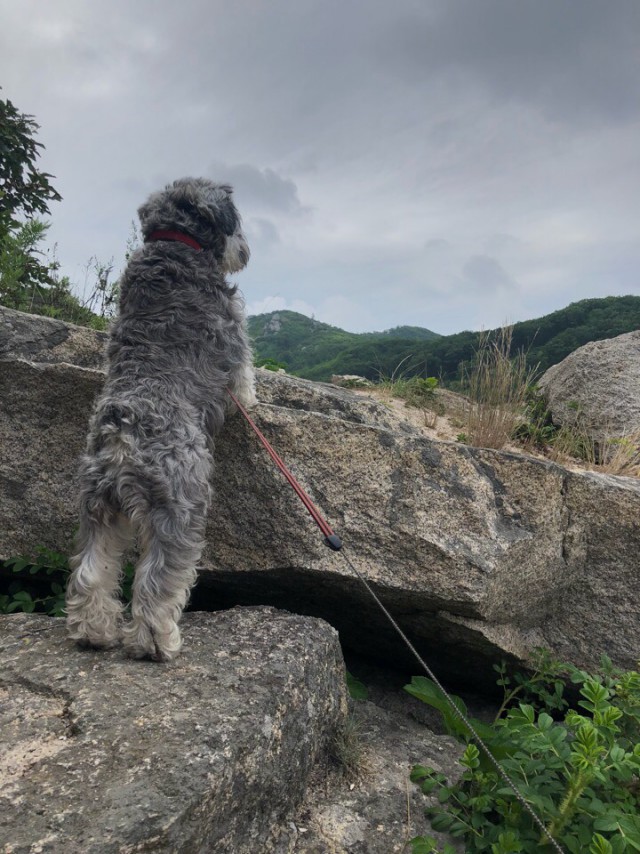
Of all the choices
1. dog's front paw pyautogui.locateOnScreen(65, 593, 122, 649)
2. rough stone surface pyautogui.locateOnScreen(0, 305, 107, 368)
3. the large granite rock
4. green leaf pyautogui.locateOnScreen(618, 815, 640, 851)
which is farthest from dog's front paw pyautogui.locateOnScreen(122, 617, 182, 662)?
rough stone surface pyautogui.locateOnScreen(0, 305, 107, 368)

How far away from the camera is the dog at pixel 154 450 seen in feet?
9.98

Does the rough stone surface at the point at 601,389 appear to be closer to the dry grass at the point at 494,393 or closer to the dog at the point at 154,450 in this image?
the dry grass at the point at 494,393

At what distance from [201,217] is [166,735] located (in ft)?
10.9

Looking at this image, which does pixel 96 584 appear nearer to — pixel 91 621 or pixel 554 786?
pixel 91 621

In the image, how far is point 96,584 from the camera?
3.06 m

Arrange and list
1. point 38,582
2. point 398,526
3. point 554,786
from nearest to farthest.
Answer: point 554,786 < point 398,526 < point 38,582

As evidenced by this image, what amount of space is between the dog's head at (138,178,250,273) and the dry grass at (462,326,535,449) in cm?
420

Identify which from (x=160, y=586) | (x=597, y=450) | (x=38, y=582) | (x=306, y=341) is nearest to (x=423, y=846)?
(x=160, y=586)

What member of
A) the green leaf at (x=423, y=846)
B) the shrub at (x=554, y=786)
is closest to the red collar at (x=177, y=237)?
the shrub at (x=554, y=786)

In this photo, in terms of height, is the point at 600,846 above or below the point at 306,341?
below

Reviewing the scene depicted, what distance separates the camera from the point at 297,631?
3.42 meters

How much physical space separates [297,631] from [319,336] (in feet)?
162

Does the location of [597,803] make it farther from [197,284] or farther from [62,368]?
[62,368]

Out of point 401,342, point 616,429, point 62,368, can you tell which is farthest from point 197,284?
point 401,342
